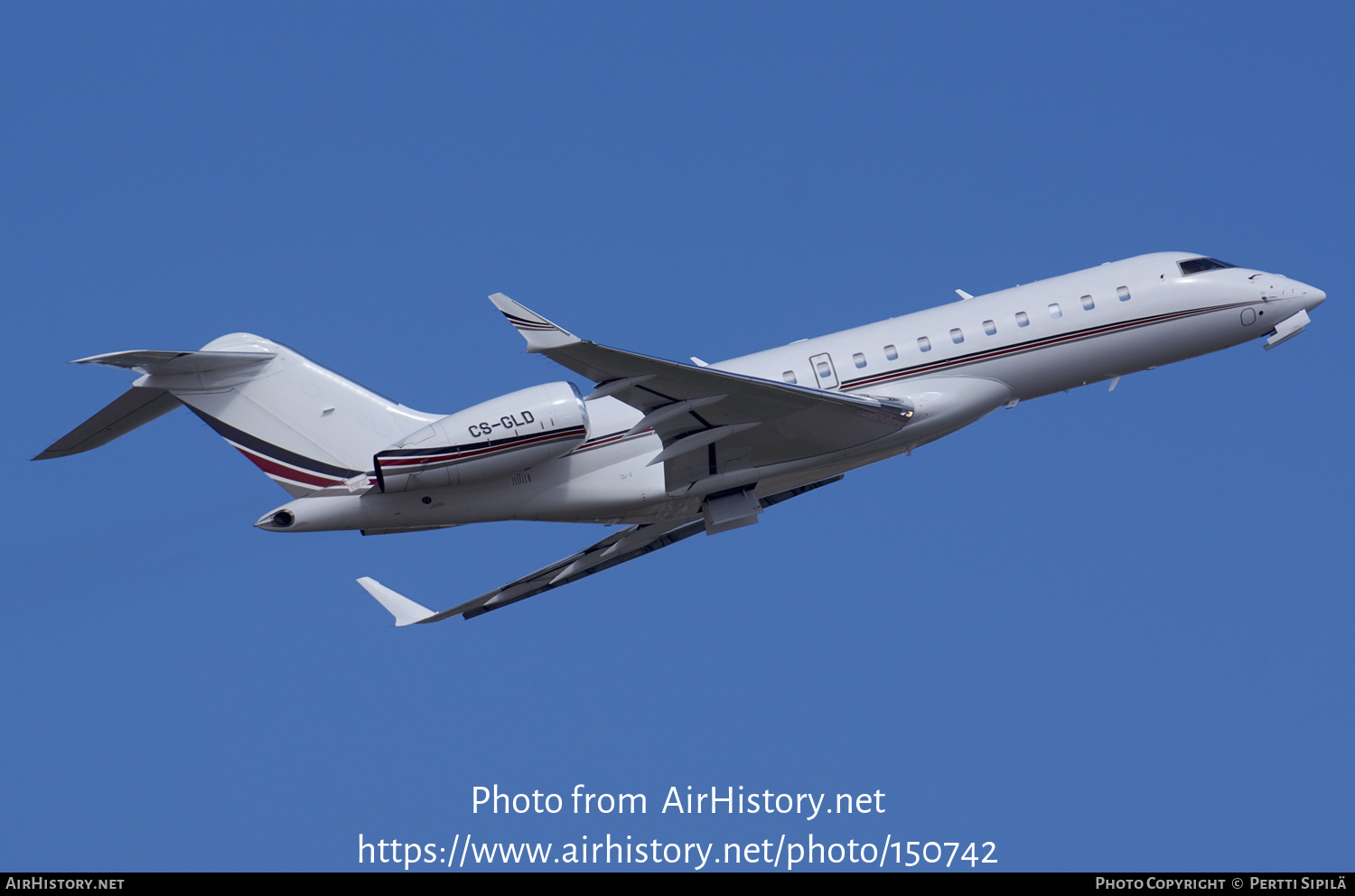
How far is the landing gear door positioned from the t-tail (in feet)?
20.2

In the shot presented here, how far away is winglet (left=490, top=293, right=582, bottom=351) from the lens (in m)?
17.0

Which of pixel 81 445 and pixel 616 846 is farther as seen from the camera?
pixel 81 445

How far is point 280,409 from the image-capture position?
21.4 metres

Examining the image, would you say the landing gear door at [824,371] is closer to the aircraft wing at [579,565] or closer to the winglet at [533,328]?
the aircraft wing at [579,565]

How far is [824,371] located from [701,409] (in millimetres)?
2560

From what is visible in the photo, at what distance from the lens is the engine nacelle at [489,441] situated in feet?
63.3

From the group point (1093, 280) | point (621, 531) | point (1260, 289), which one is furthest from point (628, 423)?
point (1260, 289)

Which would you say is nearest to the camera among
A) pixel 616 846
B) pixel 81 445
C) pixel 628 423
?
pixel 616 846

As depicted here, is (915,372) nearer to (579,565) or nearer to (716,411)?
(716,411)

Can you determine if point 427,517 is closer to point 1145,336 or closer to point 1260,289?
point 1145,336

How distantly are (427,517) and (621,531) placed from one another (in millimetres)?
4629

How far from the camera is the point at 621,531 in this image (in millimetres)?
24141

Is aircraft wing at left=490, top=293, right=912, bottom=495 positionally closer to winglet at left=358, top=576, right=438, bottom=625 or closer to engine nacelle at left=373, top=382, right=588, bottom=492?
engine nacelle at left=373, top=382, right=588, bottom=492

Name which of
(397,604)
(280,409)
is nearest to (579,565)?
(397,604)
